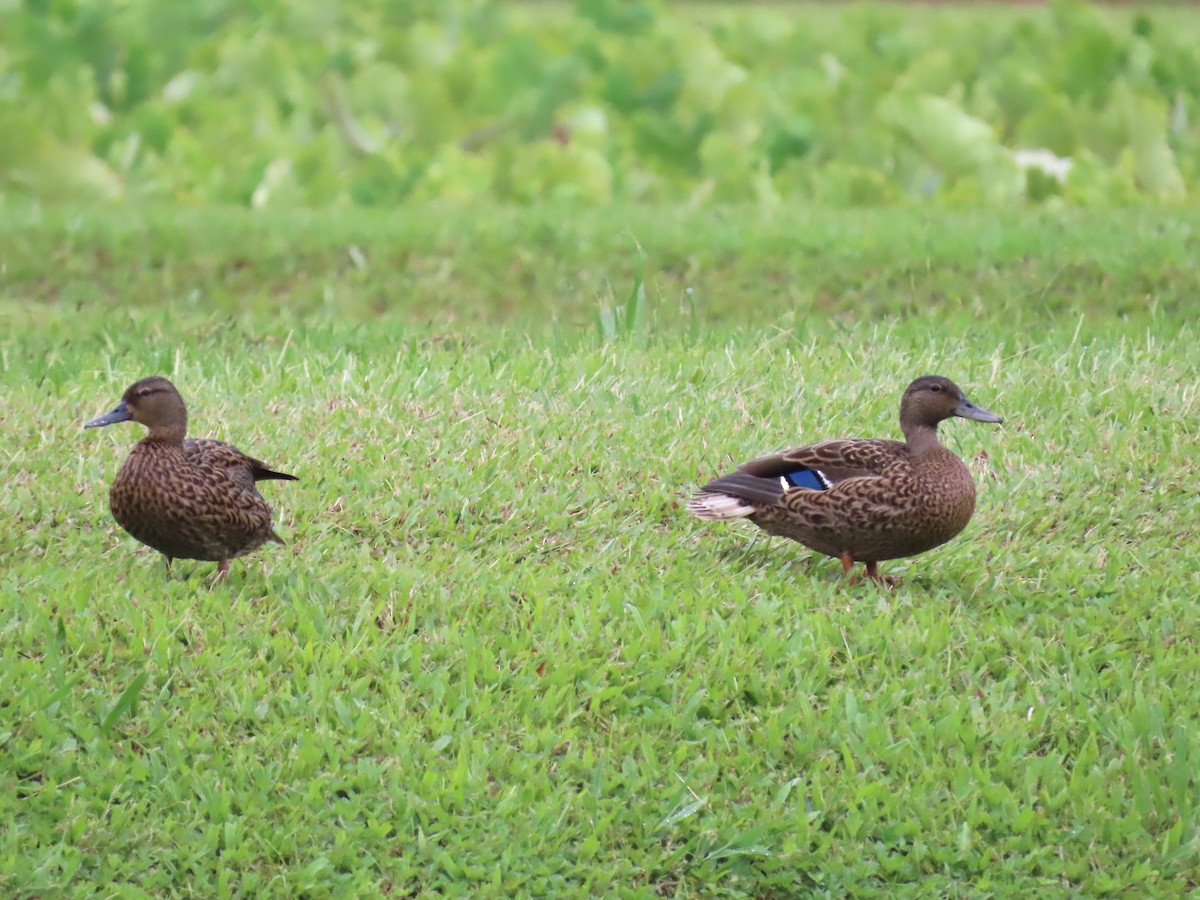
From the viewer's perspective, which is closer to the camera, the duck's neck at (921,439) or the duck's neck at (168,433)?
the duck's neck at (168,433)

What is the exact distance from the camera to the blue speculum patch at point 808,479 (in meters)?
5.03

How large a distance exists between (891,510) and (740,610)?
524mm

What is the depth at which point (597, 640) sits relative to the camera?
4.82 m

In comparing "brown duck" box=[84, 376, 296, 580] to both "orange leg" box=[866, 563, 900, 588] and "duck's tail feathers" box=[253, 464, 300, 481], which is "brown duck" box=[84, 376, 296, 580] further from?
"orange leg" box=[866, 563, 900, 588]

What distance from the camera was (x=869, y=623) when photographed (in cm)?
489

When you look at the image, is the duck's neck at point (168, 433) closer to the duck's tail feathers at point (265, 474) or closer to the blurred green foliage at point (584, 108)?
the duck's tail feathers at point (265, 474)

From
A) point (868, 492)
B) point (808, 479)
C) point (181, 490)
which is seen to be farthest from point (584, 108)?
point (181, 490)

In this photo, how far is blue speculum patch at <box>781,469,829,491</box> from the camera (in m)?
5.03

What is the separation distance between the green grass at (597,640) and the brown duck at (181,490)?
186 mm

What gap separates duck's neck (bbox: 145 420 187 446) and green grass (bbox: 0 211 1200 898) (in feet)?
1.44

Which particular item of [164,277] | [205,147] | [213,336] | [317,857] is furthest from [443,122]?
[317,857]

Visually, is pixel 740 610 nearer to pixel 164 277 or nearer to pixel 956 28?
pixel 164 277

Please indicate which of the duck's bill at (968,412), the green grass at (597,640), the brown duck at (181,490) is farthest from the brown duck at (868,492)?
the brown duck at (181,490)

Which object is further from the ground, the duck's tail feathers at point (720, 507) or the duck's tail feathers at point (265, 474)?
the duck's tail feathers at point (265, 474)
